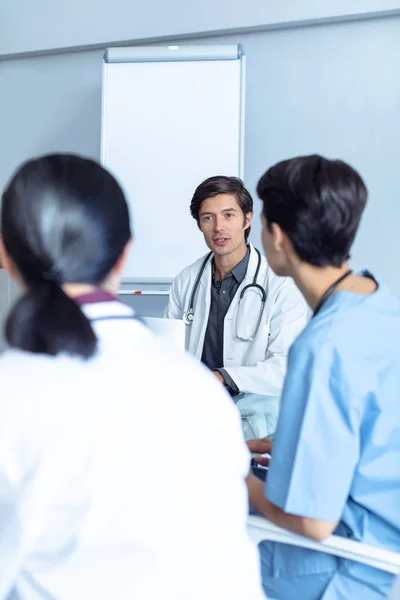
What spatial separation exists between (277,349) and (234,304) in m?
0.22

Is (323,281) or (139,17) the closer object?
(323,281)

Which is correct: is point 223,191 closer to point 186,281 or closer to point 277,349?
point 186,281

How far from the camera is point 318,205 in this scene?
1.04 metres

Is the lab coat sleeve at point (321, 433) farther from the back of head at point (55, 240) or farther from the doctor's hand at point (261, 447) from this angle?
the back of head at point (55, 240)

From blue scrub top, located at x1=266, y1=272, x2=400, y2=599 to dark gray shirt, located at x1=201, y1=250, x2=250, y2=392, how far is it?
1113 mm

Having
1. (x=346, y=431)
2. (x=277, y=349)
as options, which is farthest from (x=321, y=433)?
(x=277, y=349)

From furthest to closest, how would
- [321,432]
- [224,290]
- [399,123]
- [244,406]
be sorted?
[399,123] → [224,290] → [244,406] → [321,432]

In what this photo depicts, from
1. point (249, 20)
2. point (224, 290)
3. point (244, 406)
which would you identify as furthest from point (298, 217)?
point (249, 20)

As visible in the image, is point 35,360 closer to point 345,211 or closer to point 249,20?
point 345,211

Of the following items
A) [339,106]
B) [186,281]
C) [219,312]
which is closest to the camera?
[219,312]

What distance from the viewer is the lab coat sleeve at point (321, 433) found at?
0.96m

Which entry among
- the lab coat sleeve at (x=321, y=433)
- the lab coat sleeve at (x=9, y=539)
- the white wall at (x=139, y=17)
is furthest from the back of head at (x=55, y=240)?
the white wall at (x=139, y=17)

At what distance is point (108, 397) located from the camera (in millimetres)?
630

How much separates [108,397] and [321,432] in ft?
1.50
